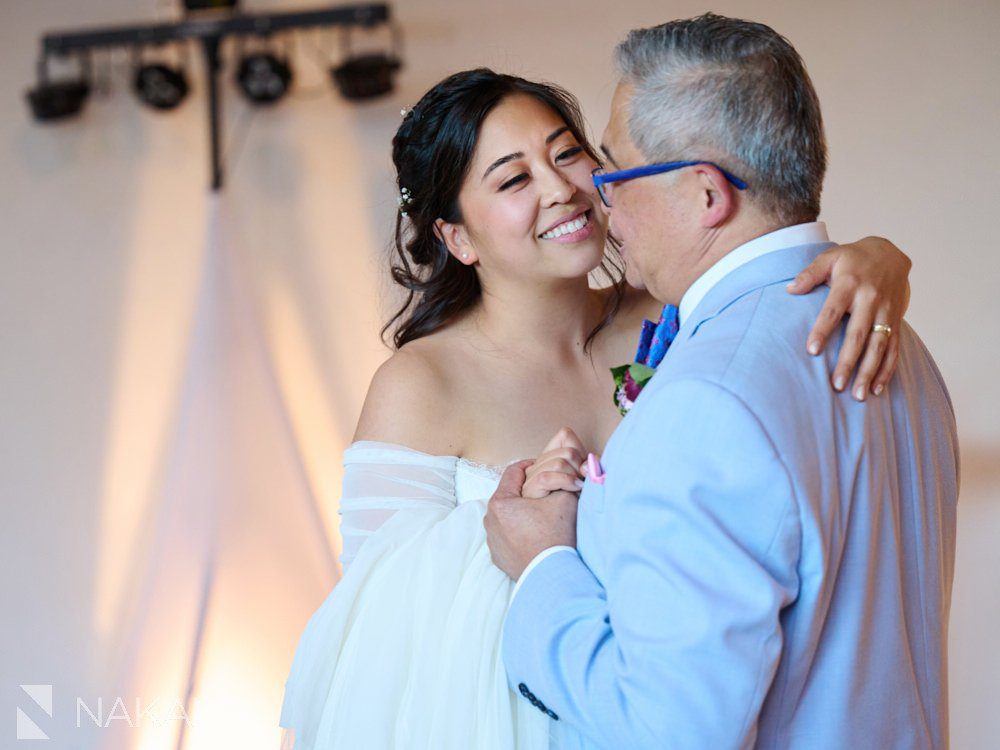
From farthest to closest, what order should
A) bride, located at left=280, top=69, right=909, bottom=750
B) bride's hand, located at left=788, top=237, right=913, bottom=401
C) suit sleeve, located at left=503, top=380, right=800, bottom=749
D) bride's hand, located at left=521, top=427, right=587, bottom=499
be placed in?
bride, located at left=280, top=69, right=909, bottom=750 < bride's hand, located at left=521, top=427, right=587, bottom=499 < bride's hand, located at left=788, top=237, right=913, bottom=401 < suit sleeve, located at left=503, top=380, right=800, bottom=749

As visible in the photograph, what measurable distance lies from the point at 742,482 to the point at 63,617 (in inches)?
136

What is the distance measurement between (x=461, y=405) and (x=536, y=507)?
690mm

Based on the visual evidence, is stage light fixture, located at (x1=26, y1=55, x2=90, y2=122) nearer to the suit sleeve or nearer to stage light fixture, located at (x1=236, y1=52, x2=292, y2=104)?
stage light fixture, located at (x1=236, y1=52, x2=292, y2=104)

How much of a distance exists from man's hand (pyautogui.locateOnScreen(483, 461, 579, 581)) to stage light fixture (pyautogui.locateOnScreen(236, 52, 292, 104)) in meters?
2.89

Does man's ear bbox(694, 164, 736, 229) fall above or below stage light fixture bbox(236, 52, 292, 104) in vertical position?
below

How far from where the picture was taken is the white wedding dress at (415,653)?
1.60 metres

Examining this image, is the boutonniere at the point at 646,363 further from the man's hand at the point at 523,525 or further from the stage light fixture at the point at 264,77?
the stage light fixture at the point at 264,77

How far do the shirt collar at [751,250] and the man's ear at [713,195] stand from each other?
0.15 ft

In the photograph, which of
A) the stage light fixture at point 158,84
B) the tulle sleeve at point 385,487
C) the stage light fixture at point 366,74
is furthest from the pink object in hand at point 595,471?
the stage light fixture at point 158,84

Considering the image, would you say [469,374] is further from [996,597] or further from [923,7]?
[923,7]

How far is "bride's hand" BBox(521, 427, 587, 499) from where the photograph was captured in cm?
150

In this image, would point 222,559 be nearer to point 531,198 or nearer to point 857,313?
point 531,198

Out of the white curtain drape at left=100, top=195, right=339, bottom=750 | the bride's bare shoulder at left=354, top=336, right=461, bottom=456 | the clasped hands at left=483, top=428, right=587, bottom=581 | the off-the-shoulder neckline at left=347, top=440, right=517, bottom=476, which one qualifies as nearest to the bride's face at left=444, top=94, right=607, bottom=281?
the bride's bare shoulder at left=354, top=336, right=461, bottom=456

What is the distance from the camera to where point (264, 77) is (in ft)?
13.4
